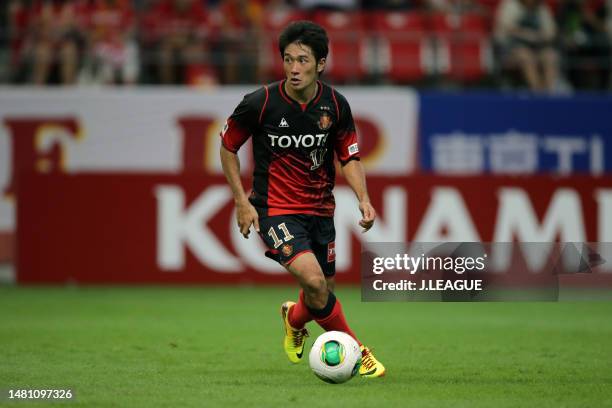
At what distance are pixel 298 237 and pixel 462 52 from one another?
469 inches

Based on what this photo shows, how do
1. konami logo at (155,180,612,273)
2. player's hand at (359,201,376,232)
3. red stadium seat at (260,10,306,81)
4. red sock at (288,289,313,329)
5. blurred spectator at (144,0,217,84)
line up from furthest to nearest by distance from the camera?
1. red stadium seat at (260,10,306,81)
2. blurred spectator at (144,0,217,84)
3. konami logo at (155,180,612,273)
4. red sock at (288,289,313,329)
5. player's hand at (359,201,376,232)

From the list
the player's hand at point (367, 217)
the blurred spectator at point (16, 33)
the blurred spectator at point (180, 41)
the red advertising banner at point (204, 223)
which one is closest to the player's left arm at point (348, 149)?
the player's hand at point (367, 217)

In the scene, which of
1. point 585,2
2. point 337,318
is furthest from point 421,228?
point 337,318

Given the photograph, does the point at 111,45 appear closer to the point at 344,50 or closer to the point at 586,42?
the point at 344,50

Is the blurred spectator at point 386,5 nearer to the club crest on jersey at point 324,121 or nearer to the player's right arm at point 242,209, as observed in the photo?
the club crest on jersey at point 324,121

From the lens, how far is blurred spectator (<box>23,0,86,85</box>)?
58.7 feet

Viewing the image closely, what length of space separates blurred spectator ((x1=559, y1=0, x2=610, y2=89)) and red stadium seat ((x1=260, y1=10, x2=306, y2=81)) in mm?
4436

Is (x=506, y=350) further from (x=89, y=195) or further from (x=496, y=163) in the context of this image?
(x=496, y=163)

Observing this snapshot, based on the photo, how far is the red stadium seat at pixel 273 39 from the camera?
60.6 ft

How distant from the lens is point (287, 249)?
765 cm

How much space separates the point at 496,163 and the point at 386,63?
2464 mm

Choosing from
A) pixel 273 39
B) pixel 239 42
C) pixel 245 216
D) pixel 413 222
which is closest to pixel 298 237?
pixel 245 216

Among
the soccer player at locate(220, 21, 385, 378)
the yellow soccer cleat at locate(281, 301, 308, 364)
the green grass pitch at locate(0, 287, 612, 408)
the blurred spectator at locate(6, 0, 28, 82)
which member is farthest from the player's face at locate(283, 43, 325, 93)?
the blurred spectator at locate(6, 0, 28, 82)

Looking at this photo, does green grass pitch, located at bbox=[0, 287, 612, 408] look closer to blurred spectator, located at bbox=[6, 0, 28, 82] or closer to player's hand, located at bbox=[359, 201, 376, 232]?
player's hand, located at bbox=[359, 201, 376, 232]
